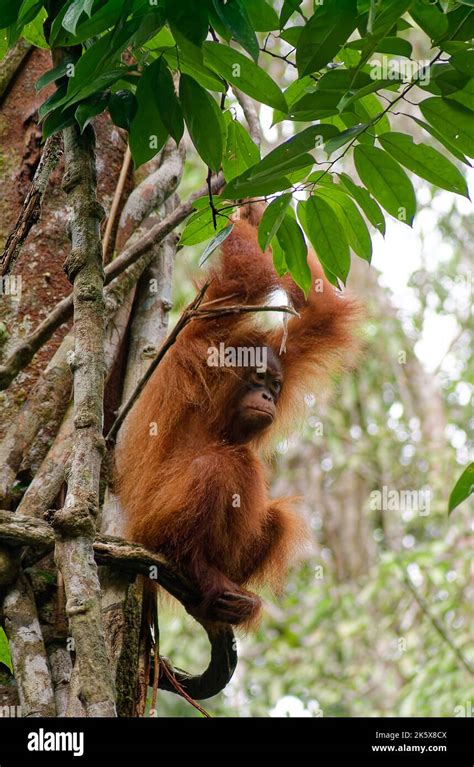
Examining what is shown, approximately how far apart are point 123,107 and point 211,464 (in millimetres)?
1376

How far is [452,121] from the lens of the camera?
1.66 metres

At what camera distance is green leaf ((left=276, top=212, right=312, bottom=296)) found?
200cm

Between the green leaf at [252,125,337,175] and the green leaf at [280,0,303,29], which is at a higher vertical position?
the green leaf at [280,0,303,29]

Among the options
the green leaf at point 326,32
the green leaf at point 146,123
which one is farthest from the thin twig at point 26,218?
the green leaf at point 326,32

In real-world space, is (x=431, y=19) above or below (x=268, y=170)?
above

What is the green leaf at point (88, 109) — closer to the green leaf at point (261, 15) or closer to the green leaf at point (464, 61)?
the green leaf at point (261, 15)

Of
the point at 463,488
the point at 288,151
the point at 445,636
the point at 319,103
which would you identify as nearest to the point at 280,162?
the point at 288,151

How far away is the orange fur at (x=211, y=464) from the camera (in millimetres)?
2855

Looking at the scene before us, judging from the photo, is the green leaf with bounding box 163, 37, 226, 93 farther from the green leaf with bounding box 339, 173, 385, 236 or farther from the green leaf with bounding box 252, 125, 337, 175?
the green leaf with bounding box 339, 173, 385, 236

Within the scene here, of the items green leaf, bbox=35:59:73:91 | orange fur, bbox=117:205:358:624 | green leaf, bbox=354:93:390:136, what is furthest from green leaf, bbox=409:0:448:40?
orange fur, bbox=117:205:358:624

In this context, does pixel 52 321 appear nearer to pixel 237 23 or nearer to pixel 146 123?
pixel 146 123

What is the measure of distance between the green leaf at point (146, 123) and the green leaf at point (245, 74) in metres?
0.16

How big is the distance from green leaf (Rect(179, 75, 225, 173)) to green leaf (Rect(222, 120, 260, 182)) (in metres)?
0.37
